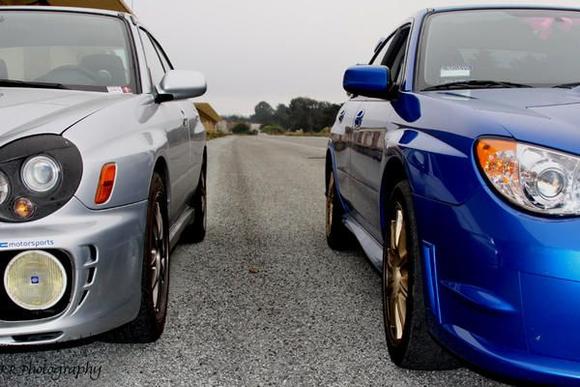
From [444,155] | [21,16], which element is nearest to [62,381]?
[444,155]

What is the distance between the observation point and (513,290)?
6.47ft

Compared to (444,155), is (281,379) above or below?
below

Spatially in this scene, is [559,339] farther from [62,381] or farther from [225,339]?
[62,381]

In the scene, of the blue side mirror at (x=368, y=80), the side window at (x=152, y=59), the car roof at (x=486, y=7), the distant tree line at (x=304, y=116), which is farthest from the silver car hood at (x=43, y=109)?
the distant tree line at (x=304, y=116)

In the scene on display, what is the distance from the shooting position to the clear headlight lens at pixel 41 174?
2336 millimetres

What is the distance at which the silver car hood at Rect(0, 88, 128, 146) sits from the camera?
244 cm

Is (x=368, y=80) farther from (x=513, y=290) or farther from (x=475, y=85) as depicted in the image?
(x=513, y=290)

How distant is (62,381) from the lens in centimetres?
260

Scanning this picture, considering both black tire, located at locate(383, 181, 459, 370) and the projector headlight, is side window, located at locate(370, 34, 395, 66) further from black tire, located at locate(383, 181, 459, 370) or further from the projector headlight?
the projector headlight

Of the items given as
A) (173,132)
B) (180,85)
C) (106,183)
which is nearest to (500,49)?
(180,85)

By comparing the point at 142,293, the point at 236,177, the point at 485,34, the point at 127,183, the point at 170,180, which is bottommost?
the point at 236,177

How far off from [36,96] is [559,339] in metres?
2.44

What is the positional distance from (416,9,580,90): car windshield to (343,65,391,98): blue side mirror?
0.59 feet

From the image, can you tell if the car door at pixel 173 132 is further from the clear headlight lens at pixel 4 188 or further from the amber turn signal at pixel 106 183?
the clear headlight lens at pixel 4 188
